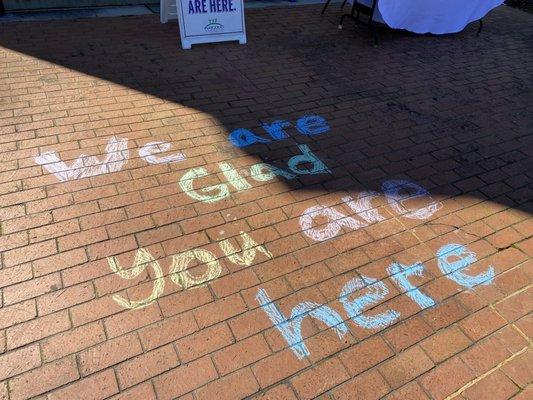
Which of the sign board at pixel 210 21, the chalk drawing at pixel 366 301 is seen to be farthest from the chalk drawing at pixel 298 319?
the sign board at pixel 210 21

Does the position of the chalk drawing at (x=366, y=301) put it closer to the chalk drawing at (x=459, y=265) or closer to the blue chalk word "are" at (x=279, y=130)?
the chalk drawing at (x=459, y=265)

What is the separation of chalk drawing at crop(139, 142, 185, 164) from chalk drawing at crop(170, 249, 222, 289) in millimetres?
1063

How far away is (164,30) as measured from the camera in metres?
5.88

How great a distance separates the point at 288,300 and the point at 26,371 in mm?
1429

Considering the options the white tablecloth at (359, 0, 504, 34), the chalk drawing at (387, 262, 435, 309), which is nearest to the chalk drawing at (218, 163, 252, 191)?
the chalk drawing at (387, 262, 435, 309)

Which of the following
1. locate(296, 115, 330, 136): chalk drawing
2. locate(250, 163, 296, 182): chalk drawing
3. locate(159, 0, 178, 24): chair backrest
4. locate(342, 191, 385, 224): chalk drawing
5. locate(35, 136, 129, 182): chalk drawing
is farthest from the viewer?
locate(159, 0, 178, 24): chair backrest

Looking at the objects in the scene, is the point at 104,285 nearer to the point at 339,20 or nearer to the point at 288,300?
the point at 288,300

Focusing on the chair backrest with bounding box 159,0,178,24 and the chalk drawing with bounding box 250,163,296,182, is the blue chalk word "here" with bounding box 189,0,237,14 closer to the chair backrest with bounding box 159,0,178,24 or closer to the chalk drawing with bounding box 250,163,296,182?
the chair backrest with bounding box 159,0,178,24

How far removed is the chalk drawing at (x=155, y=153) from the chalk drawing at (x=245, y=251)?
41.5 inches

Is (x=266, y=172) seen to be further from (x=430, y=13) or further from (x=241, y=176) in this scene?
(x=430, y=13)

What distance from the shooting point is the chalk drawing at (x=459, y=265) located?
2.72 metres

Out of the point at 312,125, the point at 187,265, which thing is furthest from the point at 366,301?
the point at 312,125

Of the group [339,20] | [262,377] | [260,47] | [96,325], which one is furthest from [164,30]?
[262,377]

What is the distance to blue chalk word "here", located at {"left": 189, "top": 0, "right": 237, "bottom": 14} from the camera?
17.5 feet
